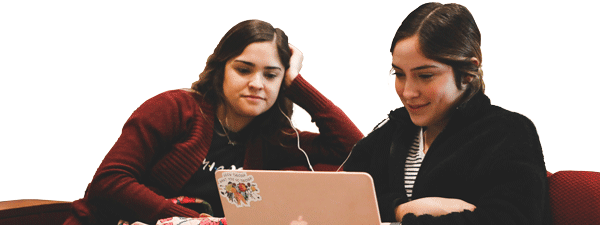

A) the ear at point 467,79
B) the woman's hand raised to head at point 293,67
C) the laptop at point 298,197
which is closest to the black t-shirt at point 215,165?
the woman's hand raised to head at point 293,67

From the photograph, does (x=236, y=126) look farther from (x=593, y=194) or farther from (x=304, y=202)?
(x=593, y=194)

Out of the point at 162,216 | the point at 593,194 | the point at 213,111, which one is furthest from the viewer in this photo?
the point at 213,111

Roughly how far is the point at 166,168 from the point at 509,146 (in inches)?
36.7

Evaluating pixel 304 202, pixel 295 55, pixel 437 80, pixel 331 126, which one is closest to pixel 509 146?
pixel 437 80

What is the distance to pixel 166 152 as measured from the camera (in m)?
1.41

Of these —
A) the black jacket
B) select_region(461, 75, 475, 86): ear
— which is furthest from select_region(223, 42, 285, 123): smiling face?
select_region(461, 75, 475, 86): ear

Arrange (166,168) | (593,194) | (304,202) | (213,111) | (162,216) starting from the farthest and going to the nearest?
(213,111) → (166,168) → (162,216) → (593,194) → (304,202)

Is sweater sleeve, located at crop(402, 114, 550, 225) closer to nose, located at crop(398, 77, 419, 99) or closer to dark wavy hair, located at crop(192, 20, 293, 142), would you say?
nose, located at crop(398, 77, 419, 99)

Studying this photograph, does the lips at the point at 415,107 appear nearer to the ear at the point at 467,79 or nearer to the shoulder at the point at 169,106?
the ear at the point at 467,79

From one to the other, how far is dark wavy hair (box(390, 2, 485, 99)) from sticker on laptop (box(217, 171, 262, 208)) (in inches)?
16.1

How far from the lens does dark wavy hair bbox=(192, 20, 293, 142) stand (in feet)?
4.69

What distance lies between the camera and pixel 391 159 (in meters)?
1.03

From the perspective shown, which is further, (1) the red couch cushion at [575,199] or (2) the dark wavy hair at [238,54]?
(2) the dark wavy hair at [238,54]

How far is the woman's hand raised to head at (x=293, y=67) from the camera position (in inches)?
59.4
